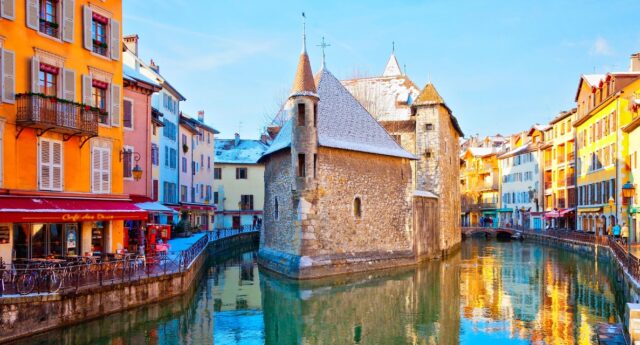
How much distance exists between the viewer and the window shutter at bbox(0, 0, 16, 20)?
16989 millimetres

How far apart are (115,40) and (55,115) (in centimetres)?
460

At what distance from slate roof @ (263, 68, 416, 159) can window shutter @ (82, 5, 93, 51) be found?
1028 cm

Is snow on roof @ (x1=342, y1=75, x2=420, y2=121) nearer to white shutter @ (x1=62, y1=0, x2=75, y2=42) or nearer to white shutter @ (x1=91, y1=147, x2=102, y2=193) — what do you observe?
white shutter @ (x1=91, y1=147, x2=102, y2=193)

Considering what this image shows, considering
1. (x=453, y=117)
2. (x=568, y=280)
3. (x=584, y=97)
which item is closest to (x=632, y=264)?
(x=568, y=280)

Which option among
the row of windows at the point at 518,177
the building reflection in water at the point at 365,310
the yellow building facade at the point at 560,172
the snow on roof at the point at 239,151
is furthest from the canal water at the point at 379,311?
the row of windows at the point at 518,177

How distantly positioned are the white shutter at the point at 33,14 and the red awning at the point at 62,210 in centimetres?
524


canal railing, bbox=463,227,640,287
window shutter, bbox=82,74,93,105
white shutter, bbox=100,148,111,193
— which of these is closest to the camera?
window shutter, bbox=82,74,93,105

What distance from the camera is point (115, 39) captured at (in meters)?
21.3

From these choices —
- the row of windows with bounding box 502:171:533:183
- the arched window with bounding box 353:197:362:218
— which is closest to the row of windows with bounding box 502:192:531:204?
the row of windows with bounding box 502:171:533:183

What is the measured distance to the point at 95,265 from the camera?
17.7 meters

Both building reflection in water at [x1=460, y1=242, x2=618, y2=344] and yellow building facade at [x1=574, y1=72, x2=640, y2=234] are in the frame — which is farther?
yellow building facade at [x1=574, y1=72, x2=640, y2=234]

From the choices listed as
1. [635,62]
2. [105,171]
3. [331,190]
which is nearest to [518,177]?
[635,62]

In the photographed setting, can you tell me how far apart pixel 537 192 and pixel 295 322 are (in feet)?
174

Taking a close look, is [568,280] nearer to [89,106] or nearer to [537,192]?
[89,106]
